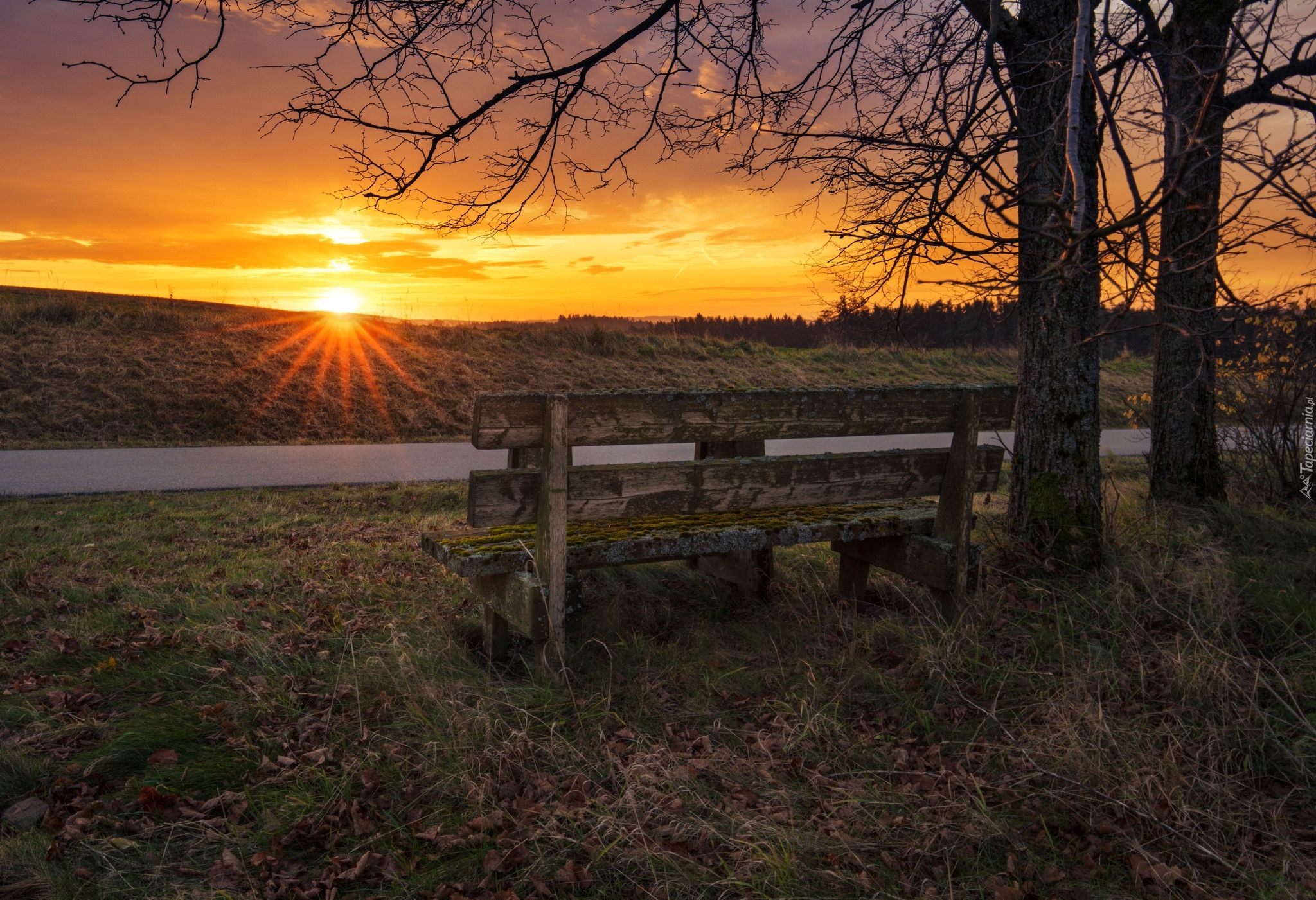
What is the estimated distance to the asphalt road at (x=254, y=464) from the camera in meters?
8.90

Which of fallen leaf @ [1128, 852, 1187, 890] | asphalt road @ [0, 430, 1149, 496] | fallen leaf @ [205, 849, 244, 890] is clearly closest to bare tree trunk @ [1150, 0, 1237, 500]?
asphalt road @ [0, 430, 1149, 496]

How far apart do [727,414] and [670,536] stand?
71cm

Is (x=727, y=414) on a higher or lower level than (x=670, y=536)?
higher

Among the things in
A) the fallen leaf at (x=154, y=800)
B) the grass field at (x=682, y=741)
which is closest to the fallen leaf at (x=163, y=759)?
the grass field at (x=682, y=741)

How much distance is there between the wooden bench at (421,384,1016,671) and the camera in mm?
3611

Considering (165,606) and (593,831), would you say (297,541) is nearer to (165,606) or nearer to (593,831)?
(165,606)

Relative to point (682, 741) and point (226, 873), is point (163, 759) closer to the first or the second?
point (226, 873)

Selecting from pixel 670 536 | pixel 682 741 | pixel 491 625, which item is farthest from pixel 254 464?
pixel 682 741

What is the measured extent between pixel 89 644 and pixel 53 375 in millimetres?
11647

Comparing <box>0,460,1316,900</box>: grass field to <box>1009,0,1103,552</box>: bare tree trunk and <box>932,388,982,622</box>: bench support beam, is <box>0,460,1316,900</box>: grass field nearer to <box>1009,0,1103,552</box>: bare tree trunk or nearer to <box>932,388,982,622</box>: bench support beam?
<box>932,388,982,622</box>: bench support beam

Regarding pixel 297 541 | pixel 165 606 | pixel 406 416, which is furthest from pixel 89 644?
pixel 406 416

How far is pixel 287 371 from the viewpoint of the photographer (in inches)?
591

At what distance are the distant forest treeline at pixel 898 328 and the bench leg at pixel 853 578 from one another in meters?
1.65

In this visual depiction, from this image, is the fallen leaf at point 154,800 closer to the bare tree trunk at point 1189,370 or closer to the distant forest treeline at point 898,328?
the distant forest treeline at point 898,328
